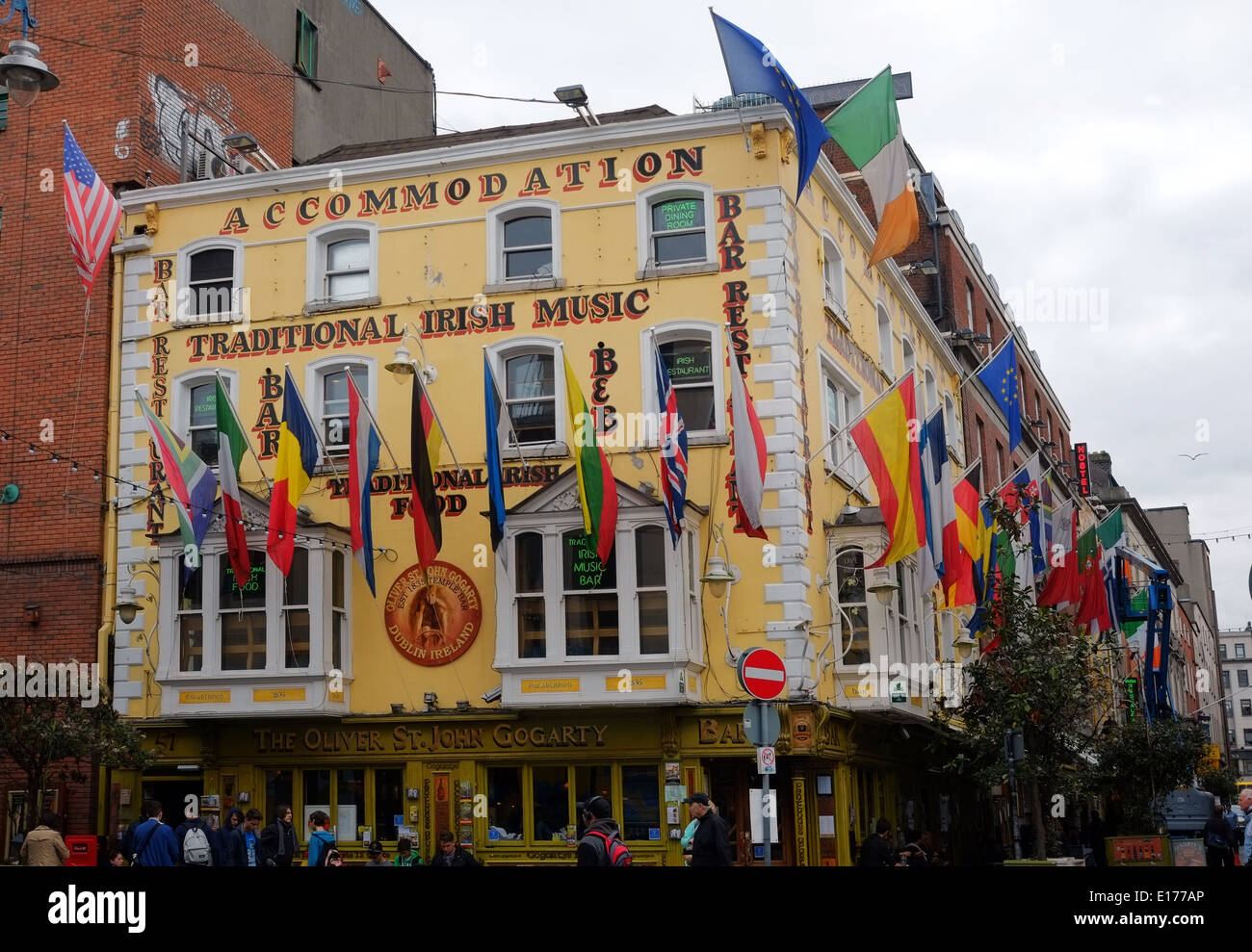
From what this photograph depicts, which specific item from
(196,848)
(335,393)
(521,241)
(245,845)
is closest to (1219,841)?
(245,845)

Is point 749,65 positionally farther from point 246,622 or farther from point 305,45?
point 305,45

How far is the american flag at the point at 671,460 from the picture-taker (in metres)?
20.6

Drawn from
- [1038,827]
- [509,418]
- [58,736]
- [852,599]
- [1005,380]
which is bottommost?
[1038,827]

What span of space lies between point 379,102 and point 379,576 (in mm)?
18596

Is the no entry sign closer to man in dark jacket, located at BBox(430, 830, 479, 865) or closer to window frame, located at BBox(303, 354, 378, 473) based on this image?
man in dark jacket, located at BBox(430, 830, 479, 865)

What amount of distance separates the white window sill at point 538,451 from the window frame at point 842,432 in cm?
459

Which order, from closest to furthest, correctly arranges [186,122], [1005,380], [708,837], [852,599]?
[708,837], [852,599], [1005,380], [186,122]

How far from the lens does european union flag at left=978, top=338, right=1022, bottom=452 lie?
24.5 meters

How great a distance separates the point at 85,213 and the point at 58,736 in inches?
325

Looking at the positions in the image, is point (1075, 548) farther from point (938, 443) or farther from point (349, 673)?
point (349, 673)

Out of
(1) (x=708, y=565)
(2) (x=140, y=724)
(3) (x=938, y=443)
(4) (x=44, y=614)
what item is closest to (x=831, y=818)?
(1) (x=708, y=565)

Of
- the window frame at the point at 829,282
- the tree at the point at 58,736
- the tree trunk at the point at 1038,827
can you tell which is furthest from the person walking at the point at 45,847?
the window frame at the point at 829,282

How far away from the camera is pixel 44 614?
25141 mm

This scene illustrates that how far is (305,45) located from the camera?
1339 inches
